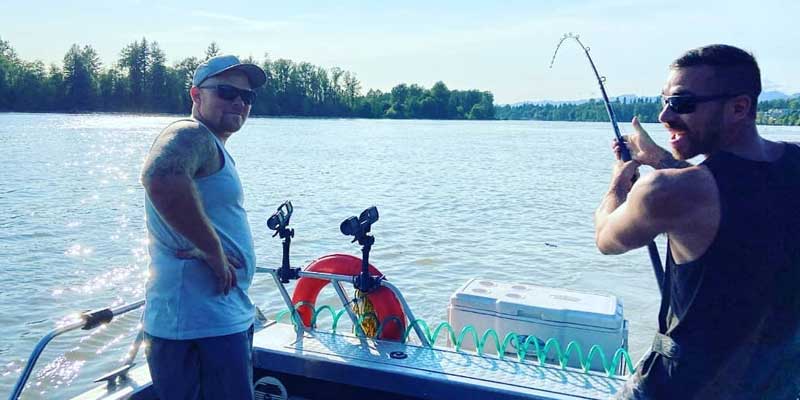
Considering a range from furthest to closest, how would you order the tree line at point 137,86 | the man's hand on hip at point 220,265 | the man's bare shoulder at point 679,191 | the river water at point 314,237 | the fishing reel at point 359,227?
the tree line at point 137,86 < the river water at point 314,237 < the fishing reel at point 359,227 < the man's hand on hip at point 220,265 < the man's bare shoulder at point 679,191

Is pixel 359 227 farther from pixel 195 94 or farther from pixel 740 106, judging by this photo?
pixel 740 106

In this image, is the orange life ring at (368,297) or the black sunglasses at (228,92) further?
the orange life ring at (368,297)

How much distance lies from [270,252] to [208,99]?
8.03 metres

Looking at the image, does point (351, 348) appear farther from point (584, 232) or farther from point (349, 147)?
point (349, 147)

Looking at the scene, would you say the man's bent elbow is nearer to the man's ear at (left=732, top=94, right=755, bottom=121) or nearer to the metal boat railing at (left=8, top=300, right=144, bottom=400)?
the man's ear at (left=732, top=94, right=755, bottom=121)

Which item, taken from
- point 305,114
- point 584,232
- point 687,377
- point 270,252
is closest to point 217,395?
point 687,377

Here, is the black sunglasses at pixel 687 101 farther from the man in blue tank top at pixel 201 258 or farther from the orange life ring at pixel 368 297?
the orange life ring at pixel 368 297

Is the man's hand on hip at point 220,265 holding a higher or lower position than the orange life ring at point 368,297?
higher

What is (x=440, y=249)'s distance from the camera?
1112 cm

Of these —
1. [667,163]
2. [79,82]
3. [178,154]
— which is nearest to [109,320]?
[178,154]

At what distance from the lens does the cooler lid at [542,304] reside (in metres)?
3.58

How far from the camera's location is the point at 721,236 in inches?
68.5

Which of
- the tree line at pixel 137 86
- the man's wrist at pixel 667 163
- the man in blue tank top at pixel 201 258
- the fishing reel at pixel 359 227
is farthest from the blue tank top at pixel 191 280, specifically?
the tree line at pixel 137 86

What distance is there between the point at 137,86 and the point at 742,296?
240 ft
